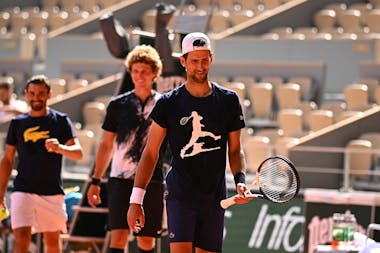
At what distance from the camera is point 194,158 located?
702cm

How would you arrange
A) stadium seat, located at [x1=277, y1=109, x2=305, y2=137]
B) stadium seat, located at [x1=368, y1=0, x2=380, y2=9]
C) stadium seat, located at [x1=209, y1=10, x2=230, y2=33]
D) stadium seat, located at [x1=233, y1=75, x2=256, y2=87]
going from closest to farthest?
stadium seat, located at [x1=277, y1=109, x2=305, y2=137] < stadium seat, located at [x1=233, y1=75, x2=256, y2=87] < stadium seat, located at [x1=368, y1=0, x2=380, y2=9] < stadium seat, located at [x1=209, y1=10, x2=230, y2=33]

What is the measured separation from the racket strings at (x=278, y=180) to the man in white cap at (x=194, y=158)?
0.25 m

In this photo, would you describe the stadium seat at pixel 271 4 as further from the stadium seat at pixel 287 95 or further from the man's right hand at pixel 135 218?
the man's right hand at pixel 135 218

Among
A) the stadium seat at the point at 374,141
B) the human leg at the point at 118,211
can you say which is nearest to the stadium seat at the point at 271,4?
the stadium seat at the point at 374,141

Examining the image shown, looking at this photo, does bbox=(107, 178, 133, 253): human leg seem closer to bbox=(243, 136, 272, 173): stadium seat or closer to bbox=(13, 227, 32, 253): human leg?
bbox=(13, 227, 32, 253): human leg

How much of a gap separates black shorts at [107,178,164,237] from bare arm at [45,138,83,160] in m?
0.50

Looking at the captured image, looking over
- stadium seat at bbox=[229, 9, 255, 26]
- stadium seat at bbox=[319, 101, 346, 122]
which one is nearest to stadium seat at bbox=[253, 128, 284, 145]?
stadium seat at bbox=[319, 101, 346, 122]

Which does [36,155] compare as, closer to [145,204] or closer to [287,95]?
[145,204]

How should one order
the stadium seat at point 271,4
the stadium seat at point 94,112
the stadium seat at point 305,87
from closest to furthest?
the stadium seat at point 94,112
the stadium seat at point 305,87
the stadium seat at point 271,4

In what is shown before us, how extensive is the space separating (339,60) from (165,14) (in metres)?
9.09

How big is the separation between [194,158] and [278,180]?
0.59m

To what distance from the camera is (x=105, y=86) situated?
19156 millimetres

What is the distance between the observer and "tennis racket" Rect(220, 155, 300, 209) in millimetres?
6680

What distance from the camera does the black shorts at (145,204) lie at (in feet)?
29.7
